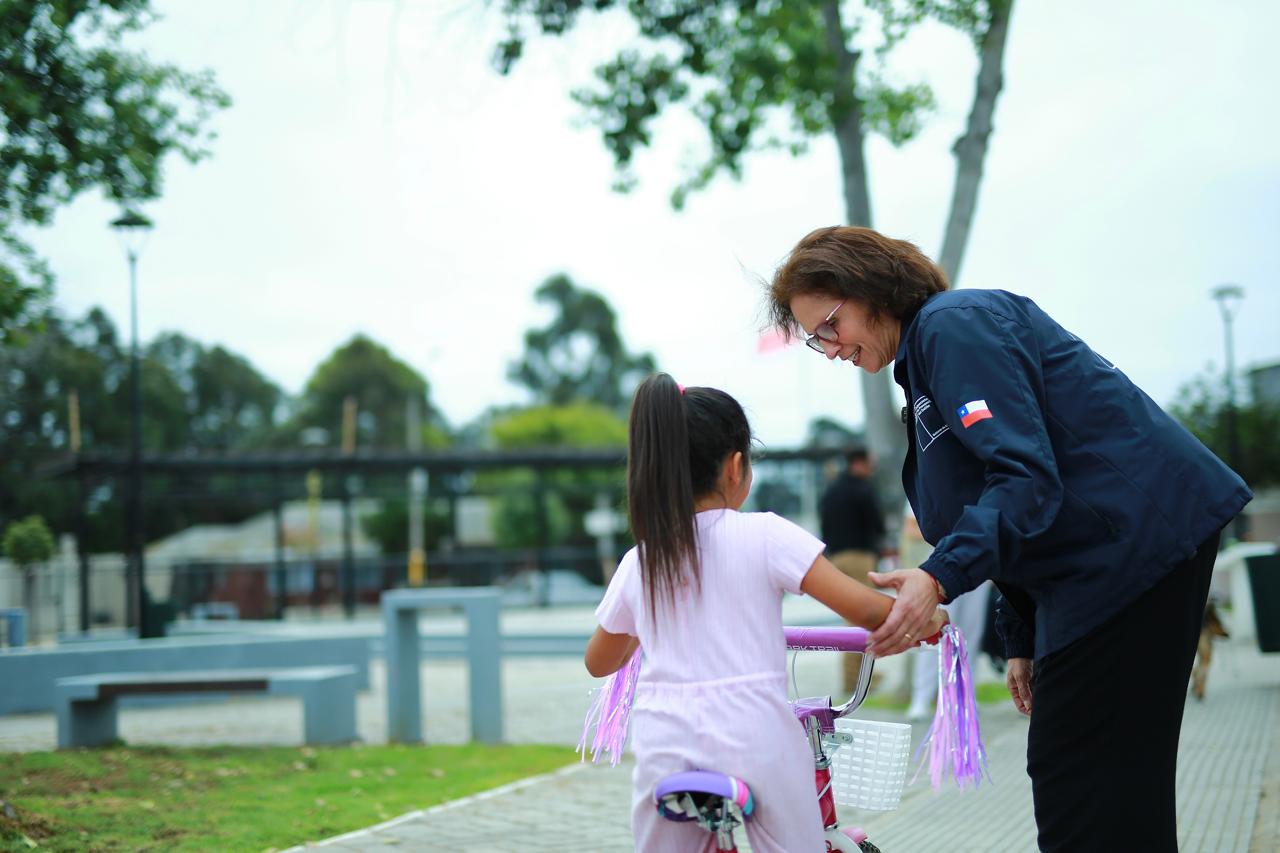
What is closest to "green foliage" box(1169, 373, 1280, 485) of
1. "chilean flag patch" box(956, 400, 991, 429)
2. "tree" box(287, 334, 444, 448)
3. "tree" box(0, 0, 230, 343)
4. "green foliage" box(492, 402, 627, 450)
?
"tree" box(0, 0, 230, 343)

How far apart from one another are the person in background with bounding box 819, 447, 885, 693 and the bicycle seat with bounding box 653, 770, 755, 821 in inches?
313

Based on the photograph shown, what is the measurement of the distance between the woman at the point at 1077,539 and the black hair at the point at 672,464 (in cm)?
40

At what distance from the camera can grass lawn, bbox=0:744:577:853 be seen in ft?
17.7

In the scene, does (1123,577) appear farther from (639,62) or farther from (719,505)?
(639,62)

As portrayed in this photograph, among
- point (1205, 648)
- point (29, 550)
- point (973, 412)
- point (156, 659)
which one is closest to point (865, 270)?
point (973, 412)

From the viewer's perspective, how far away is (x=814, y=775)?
2.62 meters

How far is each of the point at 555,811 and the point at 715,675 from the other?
13.5 feet

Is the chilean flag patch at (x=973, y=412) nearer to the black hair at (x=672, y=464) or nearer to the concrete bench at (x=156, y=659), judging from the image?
the black hair at (x=672, y=464)

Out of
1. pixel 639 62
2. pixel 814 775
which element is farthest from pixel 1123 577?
pixel 639 62

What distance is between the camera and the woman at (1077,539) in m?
2.42

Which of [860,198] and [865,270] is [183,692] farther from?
[865,270]

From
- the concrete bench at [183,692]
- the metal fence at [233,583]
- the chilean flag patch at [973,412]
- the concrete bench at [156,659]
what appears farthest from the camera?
the metal fence at [233,583]

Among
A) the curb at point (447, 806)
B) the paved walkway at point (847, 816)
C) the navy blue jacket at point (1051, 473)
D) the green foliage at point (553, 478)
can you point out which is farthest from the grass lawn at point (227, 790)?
the green foliage at point (553, 478)

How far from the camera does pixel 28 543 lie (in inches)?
694
